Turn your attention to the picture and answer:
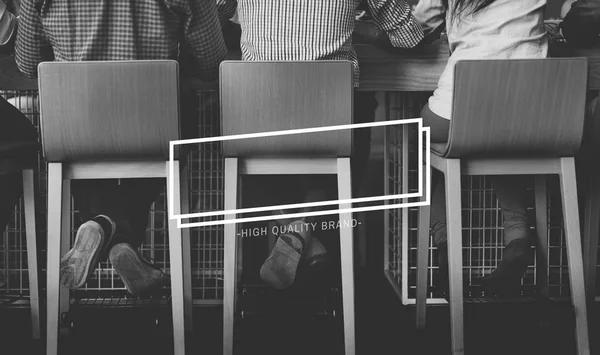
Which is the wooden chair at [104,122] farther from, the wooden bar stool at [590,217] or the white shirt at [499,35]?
the wooden bar stool at [590,217]

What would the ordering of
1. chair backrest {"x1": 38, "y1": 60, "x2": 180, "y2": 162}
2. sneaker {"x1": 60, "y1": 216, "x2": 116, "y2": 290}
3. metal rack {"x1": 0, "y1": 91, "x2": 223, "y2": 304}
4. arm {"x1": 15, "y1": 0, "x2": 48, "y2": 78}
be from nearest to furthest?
chair backrest {"x1": 38, "y1": 60, "x2": 180, "y2": 162} → sneaker {"x1": 60, "y1": 216, "x2": 116, "y2": 290} → arm {"x1": 15, "y1": 0, "x2": 48, "y2": 78} → metal rack {"x1": 0, "y1": 91, "x2": 223, "y2": 304}

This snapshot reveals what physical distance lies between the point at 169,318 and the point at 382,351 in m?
0.68

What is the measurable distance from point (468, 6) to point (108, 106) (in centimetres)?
99

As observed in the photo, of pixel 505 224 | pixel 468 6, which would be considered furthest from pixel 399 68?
pixel 505 224

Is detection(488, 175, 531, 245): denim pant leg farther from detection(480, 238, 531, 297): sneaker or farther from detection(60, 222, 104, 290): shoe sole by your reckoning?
detection(60, 222, 104, 290): shoe sole

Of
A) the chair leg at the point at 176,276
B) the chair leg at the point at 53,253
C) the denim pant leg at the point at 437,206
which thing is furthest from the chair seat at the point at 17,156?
the denim pant leg at the point at 437,206

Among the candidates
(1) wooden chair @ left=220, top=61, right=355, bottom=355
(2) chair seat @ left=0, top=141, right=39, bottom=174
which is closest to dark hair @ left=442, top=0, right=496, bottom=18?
(1) wooden chair @ left=220, top=61, right=355, bottom=355

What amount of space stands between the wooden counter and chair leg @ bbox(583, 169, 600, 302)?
0.30 meters

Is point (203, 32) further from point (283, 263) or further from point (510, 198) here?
point (510, 198)

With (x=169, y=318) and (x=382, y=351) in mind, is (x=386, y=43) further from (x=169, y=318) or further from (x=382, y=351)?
(x=169, y=318)

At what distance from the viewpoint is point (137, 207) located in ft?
6.38

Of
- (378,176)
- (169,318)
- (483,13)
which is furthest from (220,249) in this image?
(378,176)

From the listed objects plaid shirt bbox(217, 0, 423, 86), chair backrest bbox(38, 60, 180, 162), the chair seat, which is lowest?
the chair seat

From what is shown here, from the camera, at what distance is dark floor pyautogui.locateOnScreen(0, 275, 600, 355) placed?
1.84 m
